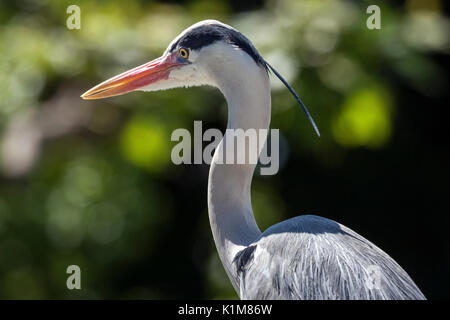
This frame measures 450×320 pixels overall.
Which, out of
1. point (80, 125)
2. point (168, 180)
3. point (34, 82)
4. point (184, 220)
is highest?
point (34, 82)

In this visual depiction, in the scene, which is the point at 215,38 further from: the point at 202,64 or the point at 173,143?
the point at 173,143

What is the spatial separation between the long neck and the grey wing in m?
0.11

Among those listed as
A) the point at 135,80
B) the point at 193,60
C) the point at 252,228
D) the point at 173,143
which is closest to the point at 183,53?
the point at 193,60

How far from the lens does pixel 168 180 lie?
171 inches

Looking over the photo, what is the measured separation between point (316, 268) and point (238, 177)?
0.43 meters

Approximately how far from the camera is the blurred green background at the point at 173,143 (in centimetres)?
354

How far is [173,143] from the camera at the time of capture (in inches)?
144

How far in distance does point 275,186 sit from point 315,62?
958 mm

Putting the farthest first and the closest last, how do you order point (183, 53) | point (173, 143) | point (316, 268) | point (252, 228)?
point (173, 143)
point (183, 53)
point (252, 228)
point (316, 268)

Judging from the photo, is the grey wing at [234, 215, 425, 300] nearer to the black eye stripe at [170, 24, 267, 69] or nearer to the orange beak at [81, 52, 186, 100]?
the black eye stripe at [170, 24, 267, 69]
